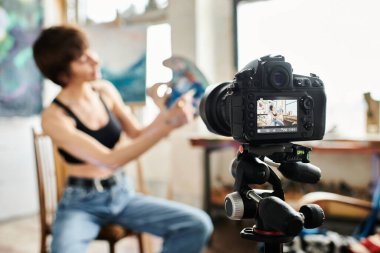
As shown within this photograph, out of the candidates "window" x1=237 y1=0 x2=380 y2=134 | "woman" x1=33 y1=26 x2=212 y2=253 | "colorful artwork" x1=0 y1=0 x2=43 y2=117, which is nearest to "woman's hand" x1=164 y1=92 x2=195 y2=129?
"woman" x1=33 y1=26 x2=212 y2=253

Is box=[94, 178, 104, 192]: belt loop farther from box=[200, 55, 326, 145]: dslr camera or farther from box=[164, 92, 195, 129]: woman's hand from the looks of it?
box=[200, 55, 326, 145]: dslr camera

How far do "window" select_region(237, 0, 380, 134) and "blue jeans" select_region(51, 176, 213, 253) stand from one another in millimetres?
1448

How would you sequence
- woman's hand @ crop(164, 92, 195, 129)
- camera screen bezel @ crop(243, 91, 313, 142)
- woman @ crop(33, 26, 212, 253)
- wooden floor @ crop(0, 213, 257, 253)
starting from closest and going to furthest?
camera screen bezel @ crop(243, 91, 313, 142)
woman's hand @ crop(164, 92, 195, 129)
woman @ crop(33, 26, 212, 253)
wooden floor @ crop(0, 213, 257, 253)

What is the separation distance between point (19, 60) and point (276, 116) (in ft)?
9.73

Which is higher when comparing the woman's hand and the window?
the window

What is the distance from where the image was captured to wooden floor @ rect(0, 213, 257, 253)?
2.49 meters

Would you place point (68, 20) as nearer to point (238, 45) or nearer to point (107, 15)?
point (107, 15)

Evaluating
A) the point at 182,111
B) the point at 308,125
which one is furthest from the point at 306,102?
the point at 182,111

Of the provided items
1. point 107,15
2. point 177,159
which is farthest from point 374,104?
point 107,15

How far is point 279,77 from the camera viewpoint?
78cm

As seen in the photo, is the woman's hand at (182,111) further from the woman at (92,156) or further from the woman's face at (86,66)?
the woman's face at (86,66)

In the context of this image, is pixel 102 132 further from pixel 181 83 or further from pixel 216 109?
pixel 216 109

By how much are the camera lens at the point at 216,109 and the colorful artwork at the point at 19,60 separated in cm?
267

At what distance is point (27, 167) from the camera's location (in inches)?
135
